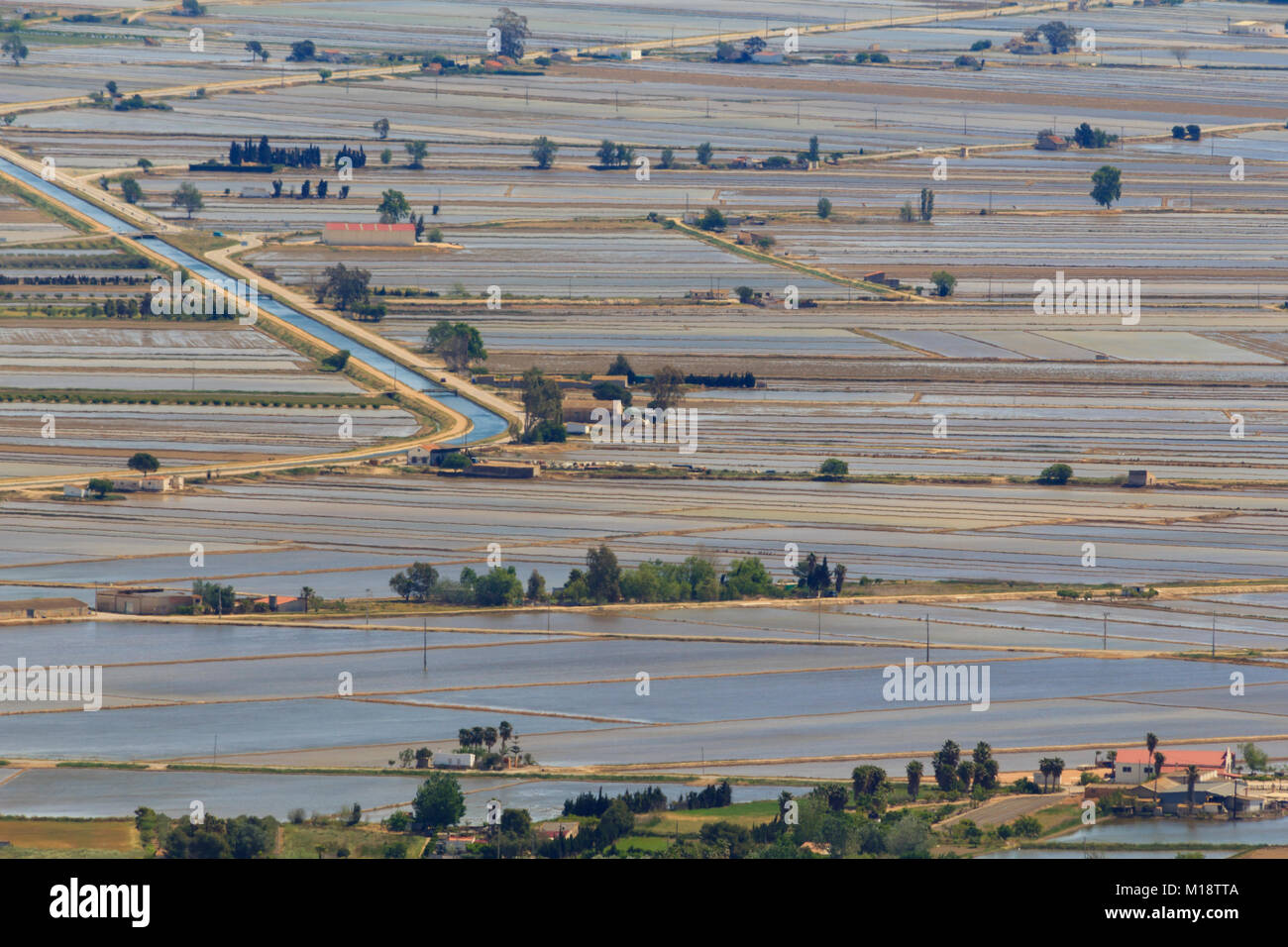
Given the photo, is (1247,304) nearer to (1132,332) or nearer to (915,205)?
(1132,332)

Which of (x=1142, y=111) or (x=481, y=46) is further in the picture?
(x=481, y=46)

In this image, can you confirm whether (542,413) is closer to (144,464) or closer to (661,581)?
(144,464)

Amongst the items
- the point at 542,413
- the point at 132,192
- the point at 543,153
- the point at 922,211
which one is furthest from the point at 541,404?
the point at 543,153

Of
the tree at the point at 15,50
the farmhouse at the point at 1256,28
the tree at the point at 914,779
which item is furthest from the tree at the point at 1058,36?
the tree at the point at 914,779

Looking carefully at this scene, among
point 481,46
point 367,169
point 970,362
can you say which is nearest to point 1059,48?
point 481,46

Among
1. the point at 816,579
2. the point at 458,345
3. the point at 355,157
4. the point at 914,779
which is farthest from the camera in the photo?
the point at 355,157

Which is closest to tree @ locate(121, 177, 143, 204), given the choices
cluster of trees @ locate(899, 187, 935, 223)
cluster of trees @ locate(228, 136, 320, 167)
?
cluster of trees @ locate(228, 136, 320, 167)

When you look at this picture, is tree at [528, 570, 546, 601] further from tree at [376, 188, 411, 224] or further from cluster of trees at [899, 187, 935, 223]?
cluster of trees at [899, 187, 935, 223]
